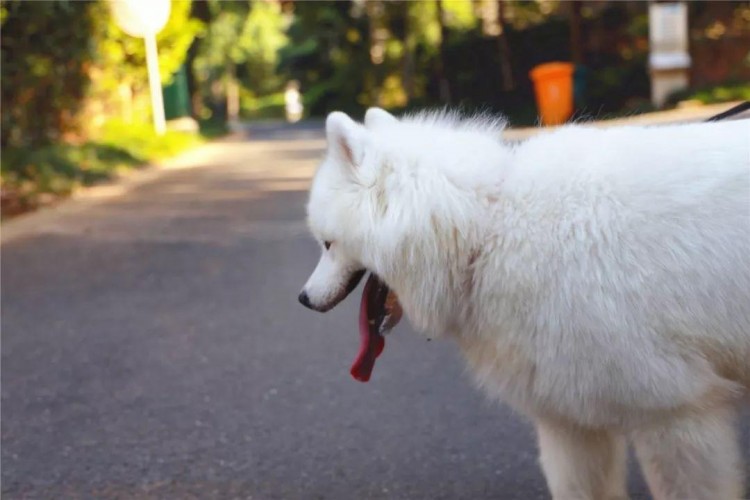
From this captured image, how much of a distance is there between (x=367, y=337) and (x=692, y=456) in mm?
1050

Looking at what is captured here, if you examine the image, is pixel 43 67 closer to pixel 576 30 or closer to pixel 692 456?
pixel 576 30

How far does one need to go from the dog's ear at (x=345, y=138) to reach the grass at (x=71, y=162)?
34.6 feet

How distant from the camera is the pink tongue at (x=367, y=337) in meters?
3.05

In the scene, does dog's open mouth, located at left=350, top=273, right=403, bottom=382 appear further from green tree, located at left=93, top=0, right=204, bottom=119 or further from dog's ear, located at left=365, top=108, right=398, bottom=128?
green tree, located at left=93, top=0, right=204, bottom=119

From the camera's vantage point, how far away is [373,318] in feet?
10.2

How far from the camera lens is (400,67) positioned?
39156mm

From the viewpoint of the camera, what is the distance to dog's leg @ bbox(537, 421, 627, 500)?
117 inches

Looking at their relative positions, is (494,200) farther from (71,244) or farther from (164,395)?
(71,244)

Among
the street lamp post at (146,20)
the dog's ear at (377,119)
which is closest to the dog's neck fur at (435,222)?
the dog's ear at (377,119)

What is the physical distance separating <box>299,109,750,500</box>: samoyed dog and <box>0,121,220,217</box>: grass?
10693 millimetres

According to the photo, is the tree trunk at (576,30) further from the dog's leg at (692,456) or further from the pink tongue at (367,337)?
the dog's leg at (692,456)

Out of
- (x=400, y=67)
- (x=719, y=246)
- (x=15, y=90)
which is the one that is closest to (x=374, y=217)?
(x=719, y=246)

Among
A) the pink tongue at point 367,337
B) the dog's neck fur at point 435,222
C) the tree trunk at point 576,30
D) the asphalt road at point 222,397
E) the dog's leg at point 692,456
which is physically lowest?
the asphalt road at point 222,397

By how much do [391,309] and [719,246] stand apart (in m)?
1.04
